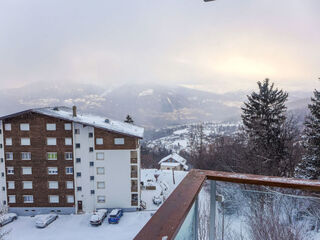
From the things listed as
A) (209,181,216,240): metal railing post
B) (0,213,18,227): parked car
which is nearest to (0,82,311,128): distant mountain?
(0,213,18,227): parked car

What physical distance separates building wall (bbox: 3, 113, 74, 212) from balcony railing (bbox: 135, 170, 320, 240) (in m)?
14.6

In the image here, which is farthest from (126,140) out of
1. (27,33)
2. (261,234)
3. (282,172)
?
(27,33)

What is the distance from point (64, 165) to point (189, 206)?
607 inches

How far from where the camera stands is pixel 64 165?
1466 cm

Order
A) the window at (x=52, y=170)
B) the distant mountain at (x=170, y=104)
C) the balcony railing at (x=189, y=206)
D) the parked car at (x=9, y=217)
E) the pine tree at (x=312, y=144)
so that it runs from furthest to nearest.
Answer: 1. the distant mountain at (x=170, y=104)
2. the window at (x=52, y=170)
3. the parked car at (x=9, y=217)
4. the pine tree at (x=312, y=144)
5. the balcony railing at (x=189, y=206)

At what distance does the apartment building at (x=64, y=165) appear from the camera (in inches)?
570

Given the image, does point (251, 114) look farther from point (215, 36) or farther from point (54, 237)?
point (54, 237)

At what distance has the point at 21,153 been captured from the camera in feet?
47.8

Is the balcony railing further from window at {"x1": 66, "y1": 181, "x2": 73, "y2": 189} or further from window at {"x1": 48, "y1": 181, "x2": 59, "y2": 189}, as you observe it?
window at {"x1": 48, "y1": 181, "x2": 59, "y2": 189}

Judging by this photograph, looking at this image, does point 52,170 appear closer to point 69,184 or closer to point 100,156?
point 69,184

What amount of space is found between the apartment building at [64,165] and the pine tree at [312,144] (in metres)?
9.04

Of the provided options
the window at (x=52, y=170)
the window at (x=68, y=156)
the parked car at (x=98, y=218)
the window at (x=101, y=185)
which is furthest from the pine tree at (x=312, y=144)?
the window at (x=52, y=170)

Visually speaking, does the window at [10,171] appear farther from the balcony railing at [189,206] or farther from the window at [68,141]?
the balcony railing at [189,206]

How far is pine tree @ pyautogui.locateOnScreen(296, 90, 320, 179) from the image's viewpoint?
9070 millimetres
